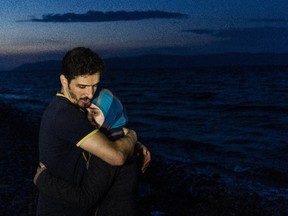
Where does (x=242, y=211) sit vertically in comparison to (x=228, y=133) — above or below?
above

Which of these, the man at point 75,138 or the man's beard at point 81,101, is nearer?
the man at point 75,138

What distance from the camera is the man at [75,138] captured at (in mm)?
2734

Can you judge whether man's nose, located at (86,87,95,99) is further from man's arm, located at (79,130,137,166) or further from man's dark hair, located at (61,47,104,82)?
man's arm, located at (79,130,137,166)

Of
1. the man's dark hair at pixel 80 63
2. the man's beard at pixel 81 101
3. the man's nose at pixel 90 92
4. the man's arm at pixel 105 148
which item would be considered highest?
the man's dark hair at pixel 80 63

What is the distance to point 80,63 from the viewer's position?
111 inches

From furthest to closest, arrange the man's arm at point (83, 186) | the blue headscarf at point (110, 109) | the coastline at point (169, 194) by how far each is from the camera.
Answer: the coastline at point (169, 194) < the blue headscarf at point (110, 109) < the man's arm at point (83, 186)

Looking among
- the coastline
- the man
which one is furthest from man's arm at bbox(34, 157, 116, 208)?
the coastline

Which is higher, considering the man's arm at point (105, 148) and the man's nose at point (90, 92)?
the man's nose at point (90, 92)

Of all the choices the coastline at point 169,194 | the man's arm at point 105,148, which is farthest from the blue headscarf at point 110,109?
the coastline at point 169,194

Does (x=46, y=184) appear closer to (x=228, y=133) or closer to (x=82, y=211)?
(x=82, y=211)

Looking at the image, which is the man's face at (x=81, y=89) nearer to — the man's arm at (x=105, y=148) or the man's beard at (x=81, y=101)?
the man's beard at (x=81, y=101)

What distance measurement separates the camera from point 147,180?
8609mm

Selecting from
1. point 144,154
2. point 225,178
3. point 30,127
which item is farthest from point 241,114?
point 144,154

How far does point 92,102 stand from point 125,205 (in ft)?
3.19
